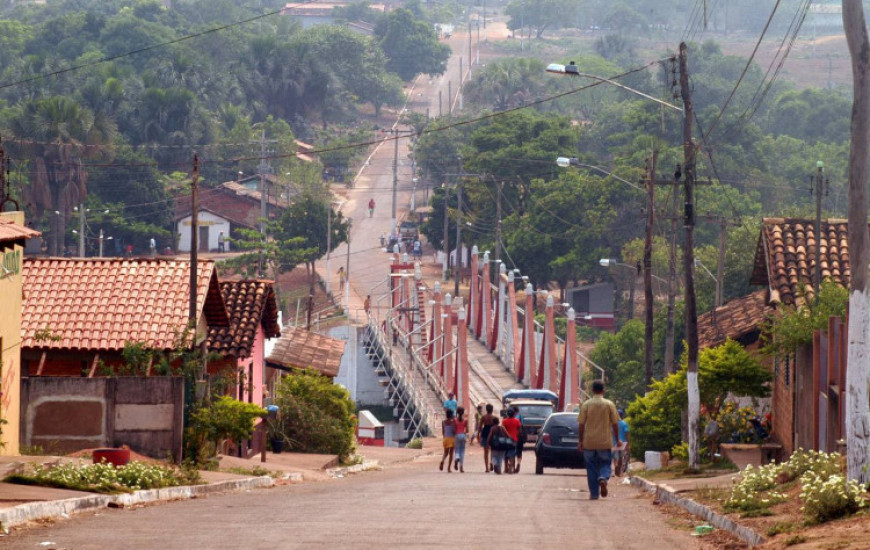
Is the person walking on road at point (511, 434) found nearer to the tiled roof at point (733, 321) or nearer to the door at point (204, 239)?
the tiled roof at point (733, 321)

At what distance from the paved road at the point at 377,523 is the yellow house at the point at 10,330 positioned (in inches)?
178

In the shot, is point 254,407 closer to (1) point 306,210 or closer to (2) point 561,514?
(2) point 561,514

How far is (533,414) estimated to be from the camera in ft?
157

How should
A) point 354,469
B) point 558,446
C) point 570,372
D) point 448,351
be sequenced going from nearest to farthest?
1. point 558,446
2. point 354,469
3. point 570,372
4. point 448,351

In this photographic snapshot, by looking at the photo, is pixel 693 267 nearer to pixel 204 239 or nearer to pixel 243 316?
pixel 243 316

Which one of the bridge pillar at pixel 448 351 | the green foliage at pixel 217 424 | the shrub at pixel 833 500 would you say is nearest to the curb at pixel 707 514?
the shrub at pixel 833 500

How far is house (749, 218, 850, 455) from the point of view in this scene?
22641mm

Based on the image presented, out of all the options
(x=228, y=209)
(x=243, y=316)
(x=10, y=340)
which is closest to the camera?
(x=10, y=340)

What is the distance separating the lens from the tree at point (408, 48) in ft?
630

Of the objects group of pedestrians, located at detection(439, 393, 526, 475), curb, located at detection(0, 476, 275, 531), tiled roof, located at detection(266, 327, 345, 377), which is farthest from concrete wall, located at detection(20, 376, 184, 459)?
tiled roof, located at detection(266, 327, 345, 377)

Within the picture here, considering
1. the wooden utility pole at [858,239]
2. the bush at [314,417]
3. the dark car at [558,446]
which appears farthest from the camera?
the bush at [314,417]

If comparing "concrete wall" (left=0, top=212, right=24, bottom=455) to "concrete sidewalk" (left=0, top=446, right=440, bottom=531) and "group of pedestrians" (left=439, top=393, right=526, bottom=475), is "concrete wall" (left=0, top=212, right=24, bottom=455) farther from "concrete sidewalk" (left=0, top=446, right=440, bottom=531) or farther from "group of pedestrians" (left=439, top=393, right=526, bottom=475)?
"group of pedestrians" (left=439, top=393, right=526, bottom=475)

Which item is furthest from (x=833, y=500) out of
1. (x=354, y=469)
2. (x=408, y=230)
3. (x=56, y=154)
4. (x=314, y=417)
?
(x=408, y=230)

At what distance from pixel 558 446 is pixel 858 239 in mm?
14233
